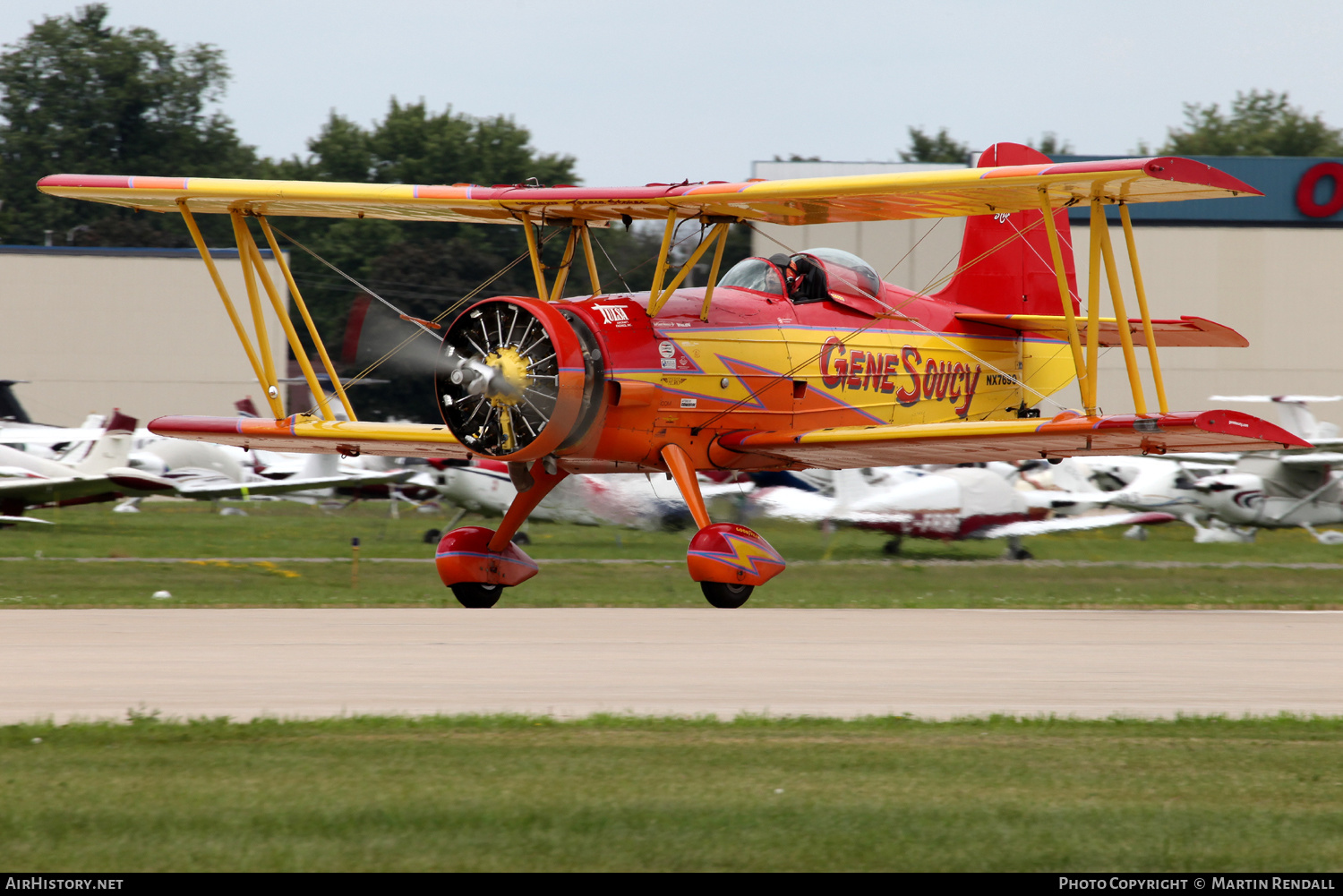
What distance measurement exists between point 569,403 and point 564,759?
7.10m

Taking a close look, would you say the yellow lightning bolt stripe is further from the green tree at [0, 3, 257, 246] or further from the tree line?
the green tree at [0, 3, 257, 246]

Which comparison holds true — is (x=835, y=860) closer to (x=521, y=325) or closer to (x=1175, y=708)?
(x=1175, y=708)

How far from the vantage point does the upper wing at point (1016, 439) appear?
1303 centimetres

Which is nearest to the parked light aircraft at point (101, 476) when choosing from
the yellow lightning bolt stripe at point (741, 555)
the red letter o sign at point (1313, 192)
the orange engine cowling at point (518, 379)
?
the orange engine cowling at point (518, 379)

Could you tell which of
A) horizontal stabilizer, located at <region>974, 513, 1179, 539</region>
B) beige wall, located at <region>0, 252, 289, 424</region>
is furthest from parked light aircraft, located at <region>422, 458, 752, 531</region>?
beige wall, located at <region>0, 252, 289, 424</region>

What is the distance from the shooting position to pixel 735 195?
14.4 metres

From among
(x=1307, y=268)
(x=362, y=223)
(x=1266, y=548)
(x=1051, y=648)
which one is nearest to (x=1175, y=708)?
(x=1051, y=648)

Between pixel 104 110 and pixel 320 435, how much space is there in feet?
276

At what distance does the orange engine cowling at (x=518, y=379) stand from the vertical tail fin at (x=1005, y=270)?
6.84 metres

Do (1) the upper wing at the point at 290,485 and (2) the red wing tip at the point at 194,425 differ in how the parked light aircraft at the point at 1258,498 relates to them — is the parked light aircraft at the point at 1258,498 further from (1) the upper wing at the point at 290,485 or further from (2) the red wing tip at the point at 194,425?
(2) the red wing tip at the point at 194,425

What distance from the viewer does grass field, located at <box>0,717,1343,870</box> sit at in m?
5.45

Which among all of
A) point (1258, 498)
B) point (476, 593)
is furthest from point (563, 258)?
point (1258, 498)

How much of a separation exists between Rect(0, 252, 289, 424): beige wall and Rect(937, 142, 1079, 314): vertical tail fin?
3581cm

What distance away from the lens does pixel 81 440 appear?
35625mm
